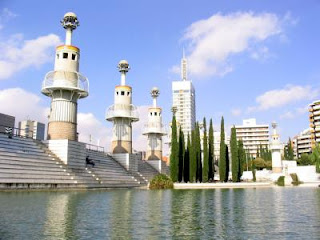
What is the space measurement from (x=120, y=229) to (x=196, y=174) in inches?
1939

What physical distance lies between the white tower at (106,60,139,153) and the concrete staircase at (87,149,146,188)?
11.1 feet

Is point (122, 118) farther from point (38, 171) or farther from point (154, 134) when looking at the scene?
point (38, 171)

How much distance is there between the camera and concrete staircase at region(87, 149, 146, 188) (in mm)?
52906

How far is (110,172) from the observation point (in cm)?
5756

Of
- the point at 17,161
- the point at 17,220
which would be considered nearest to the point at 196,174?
the point at 17,161

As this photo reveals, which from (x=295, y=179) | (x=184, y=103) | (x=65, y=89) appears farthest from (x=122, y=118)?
(x=184, y=103)

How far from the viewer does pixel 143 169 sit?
245 feet

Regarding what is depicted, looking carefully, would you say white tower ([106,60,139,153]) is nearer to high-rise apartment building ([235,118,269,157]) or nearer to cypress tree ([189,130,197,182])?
cypress tree ([189,130,197,182])

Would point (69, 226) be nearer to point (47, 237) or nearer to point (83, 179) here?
point (47, 237)

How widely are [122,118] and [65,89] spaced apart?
20238 mm

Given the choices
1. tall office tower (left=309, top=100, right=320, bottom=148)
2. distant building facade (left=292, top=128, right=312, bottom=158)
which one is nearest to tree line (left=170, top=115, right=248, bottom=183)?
tall office tower (left=309, top=100, right=320, bottom=148)

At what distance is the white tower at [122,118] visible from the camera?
67000 millimetres

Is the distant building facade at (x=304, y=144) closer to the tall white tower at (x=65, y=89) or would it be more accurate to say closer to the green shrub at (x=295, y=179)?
the green shrub at (x=295, y=179)

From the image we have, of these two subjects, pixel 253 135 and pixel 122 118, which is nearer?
pixel 122 118
